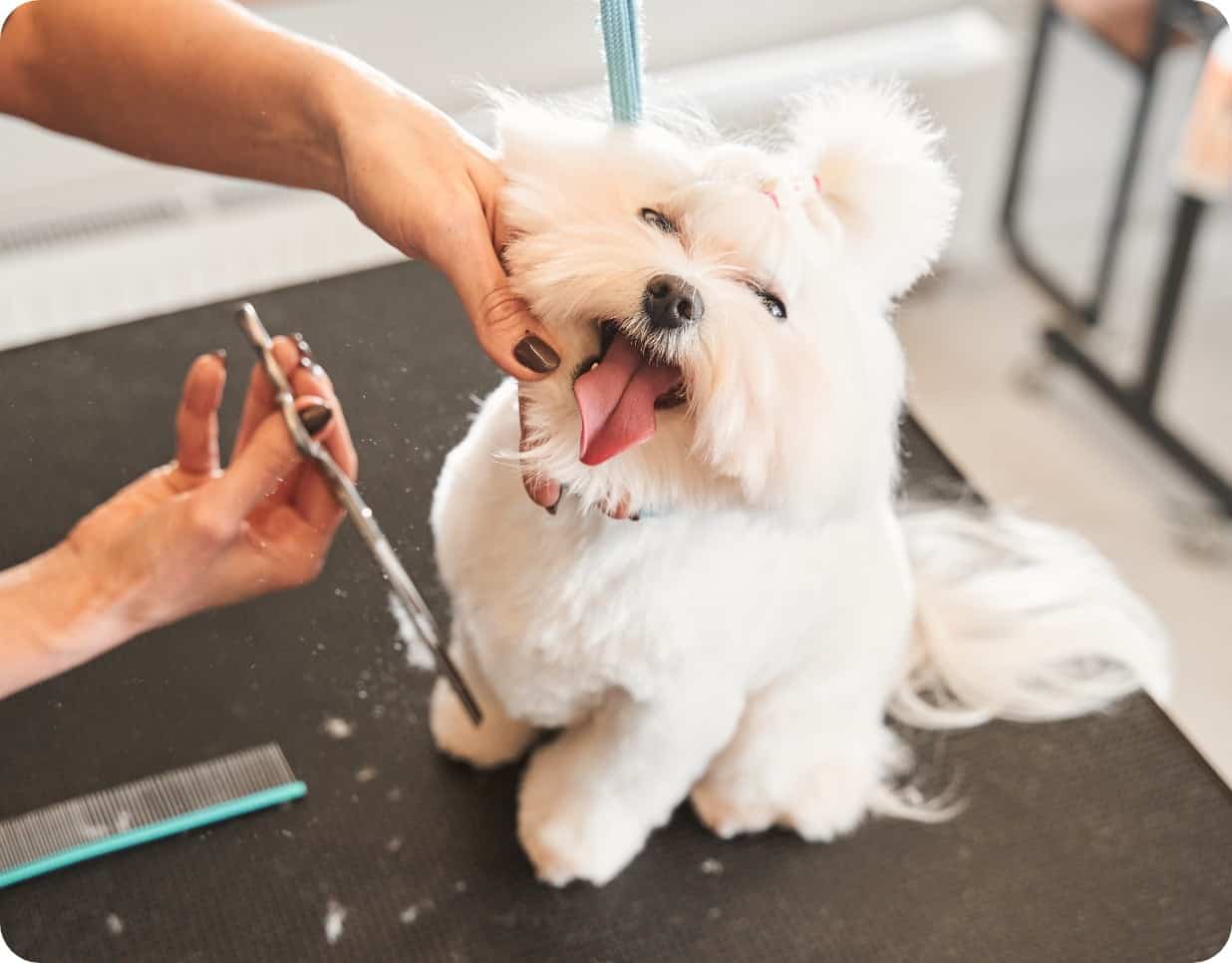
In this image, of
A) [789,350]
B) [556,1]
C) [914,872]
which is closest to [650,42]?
[556,1]

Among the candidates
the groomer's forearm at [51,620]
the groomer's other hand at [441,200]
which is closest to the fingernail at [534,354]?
the groomer's other hand at [441,200]

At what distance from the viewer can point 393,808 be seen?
36.0 inches

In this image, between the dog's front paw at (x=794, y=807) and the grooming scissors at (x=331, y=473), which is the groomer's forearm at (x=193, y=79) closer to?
the grooming scissors at (x=331, y=473)

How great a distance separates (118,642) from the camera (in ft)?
2.60

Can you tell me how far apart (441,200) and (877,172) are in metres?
0.21

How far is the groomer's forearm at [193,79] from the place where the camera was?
0.74m

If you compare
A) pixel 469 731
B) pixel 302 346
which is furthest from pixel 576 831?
pixel 302 346

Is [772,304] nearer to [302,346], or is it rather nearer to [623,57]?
[623,57]

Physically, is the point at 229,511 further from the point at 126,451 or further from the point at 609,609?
the point at 609,609

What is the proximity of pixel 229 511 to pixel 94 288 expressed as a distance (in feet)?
1.42

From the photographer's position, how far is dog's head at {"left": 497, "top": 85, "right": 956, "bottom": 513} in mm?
608

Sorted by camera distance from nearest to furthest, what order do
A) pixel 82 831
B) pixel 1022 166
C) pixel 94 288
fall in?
1. pixel 82 831
2. pixel 94 288
3. pixel 1022 166

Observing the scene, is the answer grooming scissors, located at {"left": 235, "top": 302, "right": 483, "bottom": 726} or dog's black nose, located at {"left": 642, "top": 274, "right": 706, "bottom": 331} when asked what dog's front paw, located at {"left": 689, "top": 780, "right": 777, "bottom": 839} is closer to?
grooming scissors, located at {"left": 235, "top": 302, "right": 483, "bottom": 726}

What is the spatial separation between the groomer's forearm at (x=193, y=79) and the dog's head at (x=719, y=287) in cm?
13
